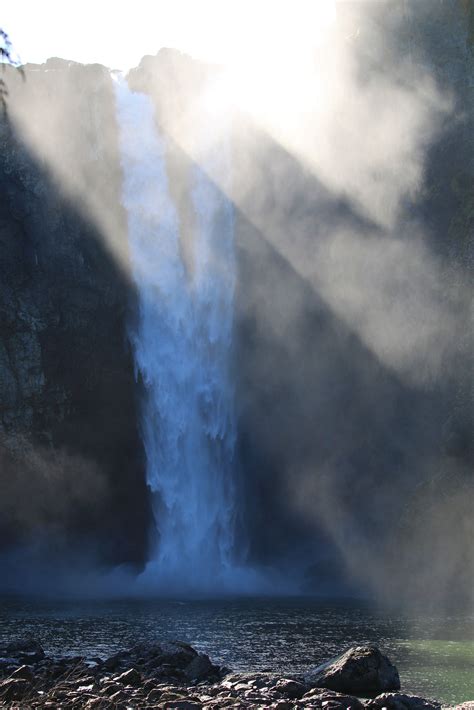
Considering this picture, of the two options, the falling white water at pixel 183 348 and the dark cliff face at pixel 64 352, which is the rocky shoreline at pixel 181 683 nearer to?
the falling white water at pixel 183 348

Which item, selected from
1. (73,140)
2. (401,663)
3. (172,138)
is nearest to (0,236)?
(73,140)

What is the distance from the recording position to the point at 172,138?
150 ft

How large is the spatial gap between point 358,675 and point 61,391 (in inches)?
1078

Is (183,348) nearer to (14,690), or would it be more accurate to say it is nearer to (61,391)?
(61,391)

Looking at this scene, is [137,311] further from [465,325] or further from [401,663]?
[401,663]

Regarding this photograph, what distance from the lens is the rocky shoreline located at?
14.2 meters

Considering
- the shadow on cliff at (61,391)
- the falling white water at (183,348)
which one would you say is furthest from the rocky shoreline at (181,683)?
the shadow on cliff at (61,391)

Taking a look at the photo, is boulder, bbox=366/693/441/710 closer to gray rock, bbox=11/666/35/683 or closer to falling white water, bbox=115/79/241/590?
gray rock, bbox=11/666/35/683

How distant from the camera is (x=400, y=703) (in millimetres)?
15633

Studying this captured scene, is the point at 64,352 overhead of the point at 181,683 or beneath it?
overhead

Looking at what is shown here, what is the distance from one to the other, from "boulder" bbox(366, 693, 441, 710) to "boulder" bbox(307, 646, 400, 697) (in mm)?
1694

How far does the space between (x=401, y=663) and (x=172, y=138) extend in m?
31.2

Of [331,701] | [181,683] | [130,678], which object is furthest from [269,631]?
[331,701]

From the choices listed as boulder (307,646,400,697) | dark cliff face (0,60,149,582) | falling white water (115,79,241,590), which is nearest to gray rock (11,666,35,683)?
boulder (307,646,400,697)
